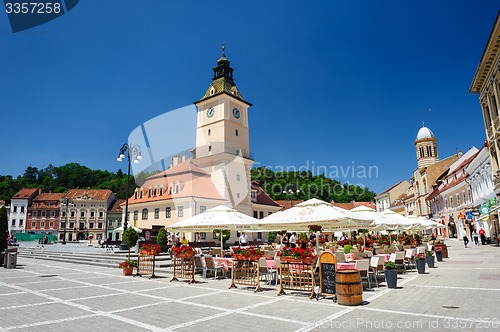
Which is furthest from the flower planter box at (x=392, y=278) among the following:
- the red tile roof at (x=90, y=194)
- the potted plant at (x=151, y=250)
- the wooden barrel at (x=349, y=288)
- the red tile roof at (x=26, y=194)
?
the red tile roof at (x=26, y=194)

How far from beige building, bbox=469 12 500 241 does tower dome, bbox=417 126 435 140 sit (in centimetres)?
4667

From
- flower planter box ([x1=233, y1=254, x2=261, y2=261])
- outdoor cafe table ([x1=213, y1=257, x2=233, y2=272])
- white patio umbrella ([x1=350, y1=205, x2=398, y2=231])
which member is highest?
white patio umbrella ([x1=350, y1=205, x2=398, y2=231])

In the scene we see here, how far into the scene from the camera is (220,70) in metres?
49.3

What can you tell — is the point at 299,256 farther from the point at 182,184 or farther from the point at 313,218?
the point at 182,184

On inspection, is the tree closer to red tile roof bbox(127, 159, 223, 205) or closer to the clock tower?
red tile roof bbox(127, 159, 223, 205)

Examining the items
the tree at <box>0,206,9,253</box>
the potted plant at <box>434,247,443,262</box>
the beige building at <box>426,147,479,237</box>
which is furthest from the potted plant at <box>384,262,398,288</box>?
the beige building at <box>426,147,479,237</box>

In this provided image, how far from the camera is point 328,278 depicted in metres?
9.05

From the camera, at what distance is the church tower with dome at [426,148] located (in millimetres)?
70062

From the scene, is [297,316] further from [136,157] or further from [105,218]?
[105,218]

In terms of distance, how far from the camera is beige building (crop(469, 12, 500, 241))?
22375 mm

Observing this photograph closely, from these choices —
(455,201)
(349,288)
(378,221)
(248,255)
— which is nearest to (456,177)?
(455,201)

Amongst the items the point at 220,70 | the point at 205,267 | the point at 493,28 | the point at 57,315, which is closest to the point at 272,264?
the point at 205,267

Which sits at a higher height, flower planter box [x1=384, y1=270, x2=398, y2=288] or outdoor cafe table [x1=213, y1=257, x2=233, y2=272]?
outdoor cafe table [x1=213, y1=257, x2=233, y2=272]

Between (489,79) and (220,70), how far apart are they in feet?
111
